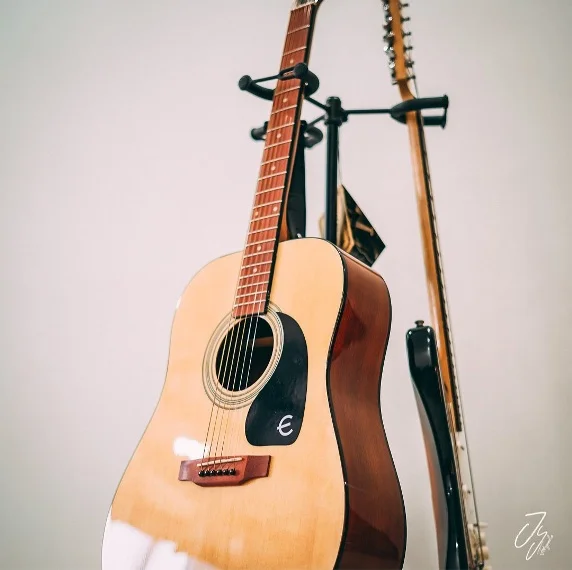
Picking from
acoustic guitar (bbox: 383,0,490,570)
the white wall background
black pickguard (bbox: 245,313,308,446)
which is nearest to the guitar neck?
acoustic guitar (bbox: 383,0,490,570)

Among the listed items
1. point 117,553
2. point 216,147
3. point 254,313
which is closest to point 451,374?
point 254,313

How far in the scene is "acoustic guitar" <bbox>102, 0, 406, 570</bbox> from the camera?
695mm

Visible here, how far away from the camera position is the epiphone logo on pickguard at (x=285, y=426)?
75 cm

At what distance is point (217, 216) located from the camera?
5.01ft

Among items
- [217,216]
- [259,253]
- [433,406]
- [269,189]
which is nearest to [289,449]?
[433,406]

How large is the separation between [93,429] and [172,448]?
64 cm

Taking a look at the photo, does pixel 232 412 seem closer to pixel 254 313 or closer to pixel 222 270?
pixel 254 313

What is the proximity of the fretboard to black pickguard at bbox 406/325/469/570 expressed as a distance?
27 cm

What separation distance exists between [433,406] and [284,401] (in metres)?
0.20

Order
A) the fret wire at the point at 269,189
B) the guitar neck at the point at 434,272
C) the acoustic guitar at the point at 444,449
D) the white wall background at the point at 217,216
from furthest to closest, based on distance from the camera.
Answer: the white wall background at the point at 217,216
the fret wire at the point at 269,189
the guitar neck at the point at 434,272
the acoustic guitar at the point at 444,449
